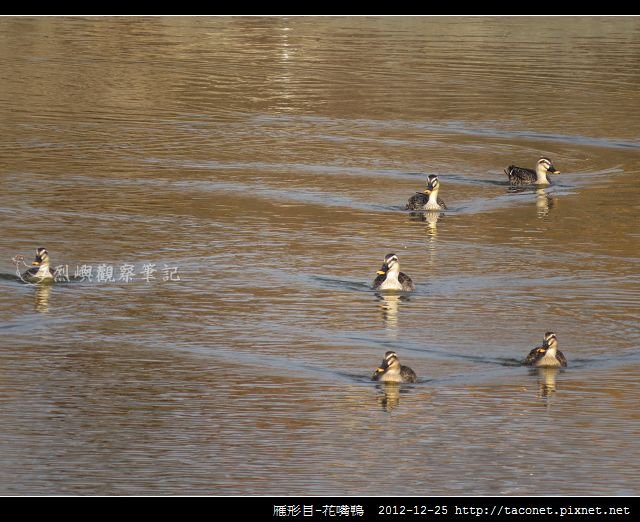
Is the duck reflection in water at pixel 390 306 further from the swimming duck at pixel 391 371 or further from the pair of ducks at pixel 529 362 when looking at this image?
the swimming duck at pixel 391 371

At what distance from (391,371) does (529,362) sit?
2165 mm

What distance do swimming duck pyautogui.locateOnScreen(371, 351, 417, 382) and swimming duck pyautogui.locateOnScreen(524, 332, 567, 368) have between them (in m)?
1.83

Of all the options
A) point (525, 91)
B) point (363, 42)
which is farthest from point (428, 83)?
point (363, 42)

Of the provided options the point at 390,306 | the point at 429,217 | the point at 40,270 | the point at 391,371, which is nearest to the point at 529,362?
the point at 391,371

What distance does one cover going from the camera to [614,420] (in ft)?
61.7

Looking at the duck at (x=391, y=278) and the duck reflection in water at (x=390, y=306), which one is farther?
the duck at (x=391, y=278)

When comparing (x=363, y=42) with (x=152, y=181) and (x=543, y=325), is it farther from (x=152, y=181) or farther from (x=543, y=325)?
(x=543, y=325)

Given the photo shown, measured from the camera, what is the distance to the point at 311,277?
2542 cm

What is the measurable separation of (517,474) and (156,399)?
4626 millimetres

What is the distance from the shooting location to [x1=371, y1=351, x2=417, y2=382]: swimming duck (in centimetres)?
1958

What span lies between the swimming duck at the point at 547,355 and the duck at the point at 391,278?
4.05 metres

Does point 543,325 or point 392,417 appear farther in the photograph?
point 543,325

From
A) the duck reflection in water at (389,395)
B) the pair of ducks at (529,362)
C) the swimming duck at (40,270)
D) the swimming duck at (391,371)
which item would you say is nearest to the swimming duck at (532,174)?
the swimming duck at (40,270)

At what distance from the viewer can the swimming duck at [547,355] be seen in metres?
20.5
